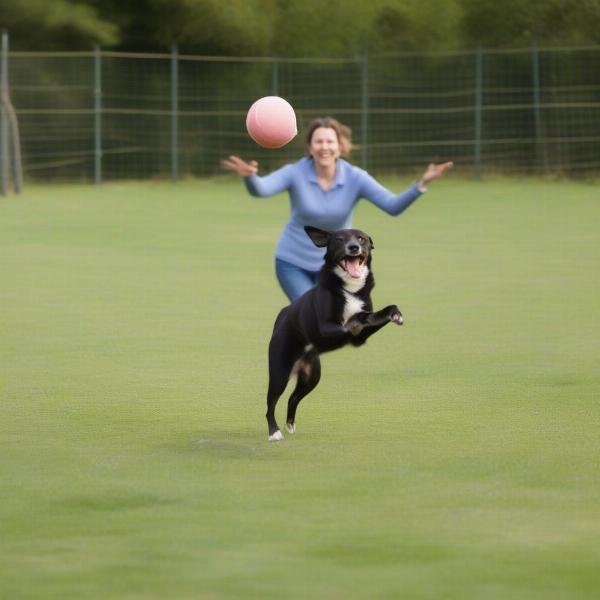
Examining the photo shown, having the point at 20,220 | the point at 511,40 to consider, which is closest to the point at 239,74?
the point at 511,40

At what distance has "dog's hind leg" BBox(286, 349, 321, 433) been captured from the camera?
822 cm

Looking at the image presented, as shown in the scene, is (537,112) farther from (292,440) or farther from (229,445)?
(229,445)

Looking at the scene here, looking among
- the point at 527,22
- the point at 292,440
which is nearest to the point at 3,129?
the point at 527,22

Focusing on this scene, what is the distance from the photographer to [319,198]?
9.33 m

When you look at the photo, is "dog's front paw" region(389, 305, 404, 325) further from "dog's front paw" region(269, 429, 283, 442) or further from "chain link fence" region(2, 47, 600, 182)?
"chain link fence" region(2, 47, 600, 182)

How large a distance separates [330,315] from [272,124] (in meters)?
1.89

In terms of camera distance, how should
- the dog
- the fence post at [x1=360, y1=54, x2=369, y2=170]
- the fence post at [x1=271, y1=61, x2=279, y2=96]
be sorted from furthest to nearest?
the fence post at [x1=271, y1=61, x2=279, y2=96]
the fence post at [x1=360, y1=54, x2=369, y2=170]
the dog

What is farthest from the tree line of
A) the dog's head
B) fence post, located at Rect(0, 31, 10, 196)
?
the dog's head

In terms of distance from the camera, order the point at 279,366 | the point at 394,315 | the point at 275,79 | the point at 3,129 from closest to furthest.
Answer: the point at 394,315 → the point at 279,366 → the point at 3,129 → the point at 275,79

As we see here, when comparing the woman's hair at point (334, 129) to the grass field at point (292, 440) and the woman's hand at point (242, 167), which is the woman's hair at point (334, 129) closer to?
the woman's hand at point (242, 167)

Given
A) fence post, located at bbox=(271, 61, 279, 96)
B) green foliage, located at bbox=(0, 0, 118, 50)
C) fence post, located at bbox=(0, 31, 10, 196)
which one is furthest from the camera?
green foliage, located at bbox=(0, 0, 118, 50)

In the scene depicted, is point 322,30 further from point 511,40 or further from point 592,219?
point 592,219

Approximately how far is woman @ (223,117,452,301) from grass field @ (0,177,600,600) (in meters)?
0.84

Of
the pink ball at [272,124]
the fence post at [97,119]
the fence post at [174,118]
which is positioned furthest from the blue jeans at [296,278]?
the fence post at [174,118]
